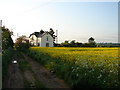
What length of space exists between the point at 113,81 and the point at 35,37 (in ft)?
234

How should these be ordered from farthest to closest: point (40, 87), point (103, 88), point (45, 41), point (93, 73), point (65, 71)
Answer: point (45, 41) → point (65, 71) → point (93, 73) → point (40, 87) → point (103, 88)

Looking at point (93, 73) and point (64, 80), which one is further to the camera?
point (64, 80)

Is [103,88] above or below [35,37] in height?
below

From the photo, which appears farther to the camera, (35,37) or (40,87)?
(35,37)

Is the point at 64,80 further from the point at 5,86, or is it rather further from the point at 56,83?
the point at 5,86

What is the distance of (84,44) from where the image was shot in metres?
72.0

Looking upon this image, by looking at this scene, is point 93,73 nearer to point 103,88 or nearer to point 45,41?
point 103,88

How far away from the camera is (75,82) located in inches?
335

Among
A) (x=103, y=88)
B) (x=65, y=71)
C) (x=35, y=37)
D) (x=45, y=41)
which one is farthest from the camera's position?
(x=35, y=37)

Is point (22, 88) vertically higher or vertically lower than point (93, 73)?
lower

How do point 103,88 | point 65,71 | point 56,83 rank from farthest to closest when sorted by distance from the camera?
1. point 65,71
2. point 56,83
3. point 103,88

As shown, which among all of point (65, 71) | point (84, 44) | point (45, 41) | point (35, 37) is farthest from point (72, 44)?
point (65, 71)

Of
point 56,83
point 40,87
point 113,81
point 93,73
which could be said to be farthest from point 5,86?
point 113,81

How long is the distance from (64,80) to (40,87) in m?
2.21
